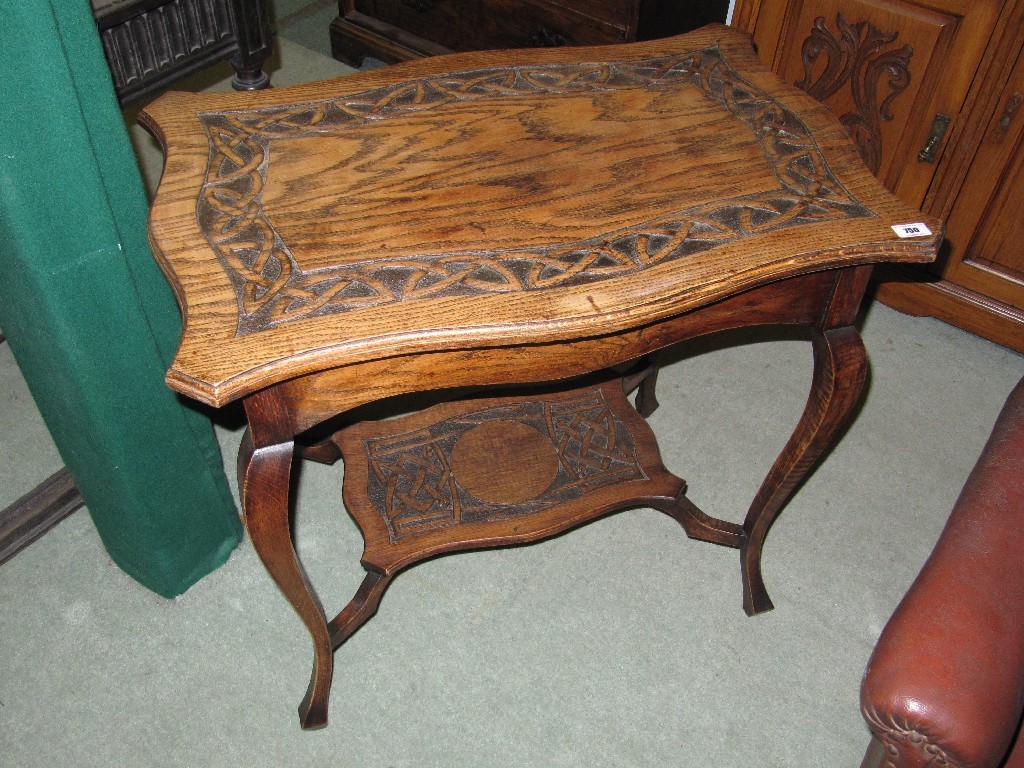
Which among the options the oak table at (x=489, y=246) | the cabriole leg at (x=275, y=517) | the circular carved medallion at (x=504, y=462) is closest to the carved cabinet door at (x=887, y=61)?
the oak table at (x=489, y=246)

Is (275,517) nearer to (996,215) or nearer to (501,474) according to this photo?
(501,474)

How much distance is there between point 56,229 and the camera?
1137 mm

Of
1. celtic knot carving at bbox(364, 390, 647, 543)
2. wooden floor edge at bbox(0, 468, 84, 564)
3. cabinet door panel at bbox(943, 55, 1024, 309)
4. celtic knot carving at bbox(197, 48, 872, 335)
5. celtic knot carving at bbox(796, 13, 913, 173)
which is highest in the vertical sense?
celtic knot carving at bbox(197, 48, 872, 335)

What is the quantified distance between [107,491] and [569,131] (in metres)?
0.91

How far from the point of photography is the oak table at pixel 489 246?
0.99 metres

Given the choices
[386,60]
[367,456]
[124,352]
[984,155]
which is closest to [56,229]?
[124,352]

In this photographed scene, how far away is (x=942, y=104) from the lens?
1.81 metres

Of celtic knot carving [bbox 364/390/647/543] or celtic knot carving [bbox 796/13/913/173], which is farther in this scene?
celtic knot carving [bbox 796/13/913/173]

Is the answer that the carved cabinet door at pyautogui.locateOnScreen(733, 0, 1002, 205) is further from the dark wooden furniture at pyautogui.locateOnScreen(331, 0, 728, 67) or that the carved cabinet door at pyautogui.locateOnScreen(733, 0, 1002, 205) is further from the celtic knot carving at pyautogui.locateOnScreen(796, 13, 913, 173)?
the dark wooden furniture at pyautogui.locateOnScreen(331, 0, 728, 67)

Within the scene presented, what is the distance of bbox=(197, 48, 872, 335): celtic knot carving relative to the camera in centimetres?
101

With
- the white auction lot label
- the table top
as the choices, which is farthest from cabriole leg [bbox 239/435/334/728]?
the white auction lot label

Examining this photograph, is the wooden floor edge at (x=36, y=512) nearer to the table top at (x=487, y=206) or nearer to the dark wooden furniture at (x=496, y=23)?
the table top at (x=487, y=206)

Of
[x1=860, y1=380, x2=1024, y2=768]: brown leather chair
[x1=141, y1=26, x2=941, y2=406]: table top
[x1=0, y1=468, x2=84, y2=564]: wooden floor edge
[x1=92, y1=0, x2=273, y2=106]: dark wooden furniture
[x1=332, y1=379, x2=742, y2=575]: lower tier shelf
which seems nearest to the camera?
[x1=860, y1=380, x2=1024, y2=768]: brown leather chair

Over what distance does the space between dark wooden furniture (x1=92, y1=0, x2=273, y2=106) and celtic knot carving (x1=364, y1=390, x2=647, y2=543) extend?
27.3 inches
